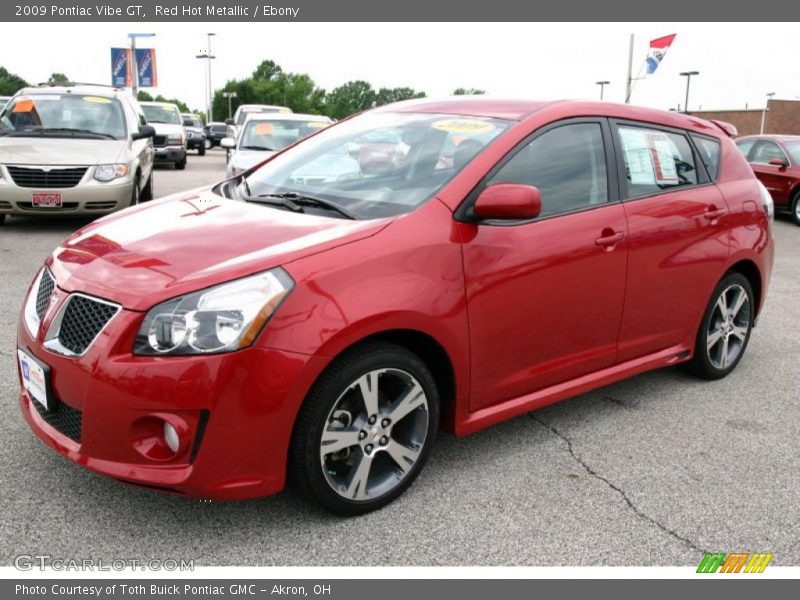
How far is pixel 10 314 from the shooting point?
218 inches

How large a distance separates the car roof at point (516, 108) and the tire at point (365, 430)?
1388 mm

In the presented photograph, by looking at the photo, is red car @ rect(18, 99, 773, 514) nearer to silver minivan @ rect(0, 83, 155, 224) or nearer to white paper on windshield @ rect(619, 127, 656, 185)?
white paper on windshield @ rect(619, 127, 656, 185)

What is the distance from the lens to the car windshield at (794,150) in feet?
44.4

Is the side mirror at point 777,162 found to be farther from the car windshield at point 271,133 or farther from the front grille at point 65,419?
the front grille at point 65,419

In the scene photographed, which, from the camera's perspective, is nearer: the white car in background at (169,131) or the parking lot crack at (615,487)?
the parking lot crack at (615,487)

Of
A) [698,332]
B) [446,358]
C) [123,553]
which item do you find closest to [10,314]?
[123,553]

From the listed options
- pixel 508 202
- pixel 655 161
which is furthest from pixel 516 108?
pixel 655 161

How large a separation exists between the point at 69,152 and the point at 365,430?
7.24m

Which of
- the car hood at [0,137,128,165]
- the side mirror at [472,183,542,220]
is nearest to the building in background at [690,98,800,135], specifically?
the car hood at [0,137,128,165]

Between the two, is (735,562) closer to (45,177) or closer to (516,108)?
(516,108)

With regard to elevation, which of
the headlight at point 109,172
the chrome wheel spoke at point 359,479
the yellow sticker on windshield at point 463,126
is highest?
the yellow sticker on windshield at point 463,126

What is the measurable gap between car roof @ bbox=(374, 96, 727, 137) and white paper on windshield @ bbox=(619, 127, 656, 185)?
95mm

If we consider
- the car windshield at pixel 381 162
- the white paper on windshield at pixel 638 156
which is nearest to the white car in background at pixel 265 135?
the car windshield at pixel 381 162

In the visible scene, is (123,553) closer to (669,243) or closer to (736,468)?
(736,468)
